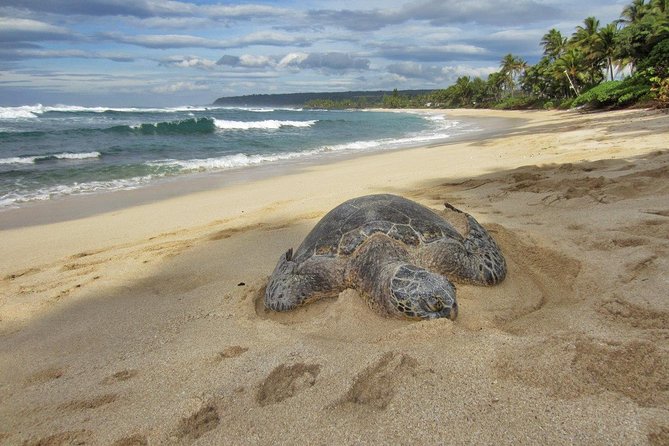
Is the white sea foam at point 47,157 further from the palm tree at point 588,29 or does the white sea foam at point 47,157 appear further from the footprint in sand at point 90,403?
the palm tree at point 588,29

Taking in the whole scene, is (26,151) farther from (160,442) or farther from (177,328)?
(160,442)

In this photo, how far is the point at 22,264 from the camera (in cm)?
559

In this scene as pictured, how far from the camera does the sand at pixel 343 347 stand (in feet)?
6.51

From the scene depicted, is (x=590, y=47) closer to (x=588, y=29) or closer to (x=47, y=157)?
(x=588, y=29)

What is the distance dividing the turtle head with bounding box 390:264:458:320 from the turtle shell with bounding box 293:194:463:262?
1.85 feet

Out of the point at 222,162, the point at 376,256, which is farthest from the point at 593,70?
the point at 376,256

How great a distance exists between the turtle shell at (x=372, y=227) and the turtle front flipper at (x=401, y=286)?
0.60ft

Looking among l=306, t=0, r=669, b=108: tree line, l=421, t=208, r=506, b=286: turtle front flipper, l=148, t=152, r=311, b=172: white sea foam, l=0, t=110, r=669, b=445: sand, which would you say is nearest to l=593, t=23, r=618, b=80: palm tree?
l=306, t=0, r=669, b=108: tree line

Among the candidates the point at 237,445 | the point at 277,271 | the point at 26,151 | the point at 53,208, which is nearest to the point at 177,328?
the point at 277,271

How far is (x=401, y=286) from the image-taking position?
2.88 meters

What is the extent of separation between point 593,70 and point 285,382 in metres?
54.9

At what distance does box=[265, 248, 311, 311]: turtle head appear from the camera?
11.3ft

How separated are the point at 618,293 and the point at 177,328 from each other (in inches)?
128

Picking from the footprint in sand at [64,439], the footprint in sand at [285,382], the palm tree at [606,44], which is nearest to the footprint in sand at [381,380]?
the footprint in sand at [285,382]
